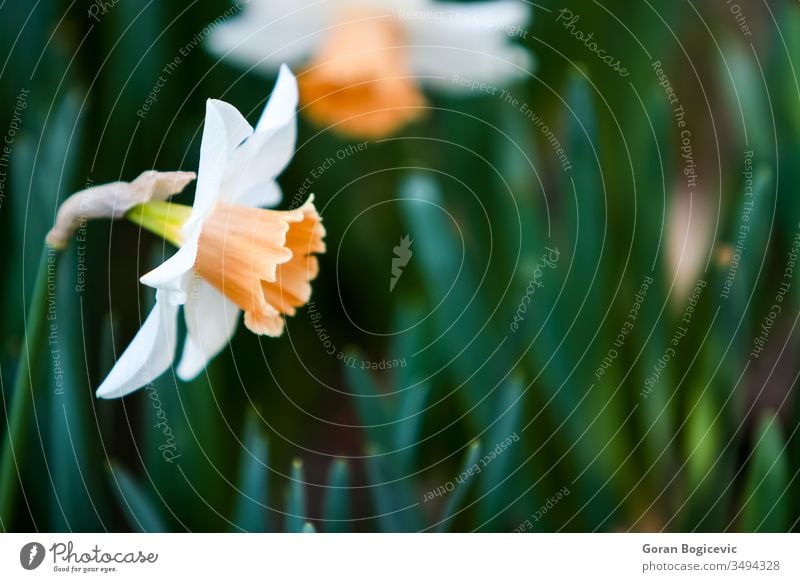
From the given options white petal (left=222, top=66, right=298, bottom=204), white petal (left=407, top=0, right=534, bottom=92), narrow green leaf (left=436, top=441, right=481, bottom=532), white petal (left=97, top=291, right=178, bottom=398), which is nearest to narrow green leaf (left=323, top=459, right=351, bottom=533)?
narrow green leaf (left=436, top=441, right=481, bottom=532)

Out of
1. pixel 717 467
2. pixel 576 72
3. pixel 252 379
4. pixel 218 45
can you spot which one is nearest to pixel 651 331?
pixel 717 467

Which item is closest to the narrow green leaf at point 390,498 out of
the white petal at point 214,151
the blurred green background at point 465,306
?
the blurred green background at point 465,306

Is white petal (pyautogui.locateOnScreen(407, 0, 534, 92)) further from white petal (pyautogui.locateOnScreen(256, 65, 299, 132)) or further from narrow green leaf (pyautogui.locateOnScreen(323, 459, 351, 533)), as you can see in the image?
narrow green leaf (pyautogui.locateOnScreen(323, 459, 351, 533))

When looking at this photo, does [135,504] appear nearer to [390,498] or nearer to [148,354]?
[148,354]

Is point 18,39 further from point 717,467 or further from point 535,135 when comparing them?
point 717,467
